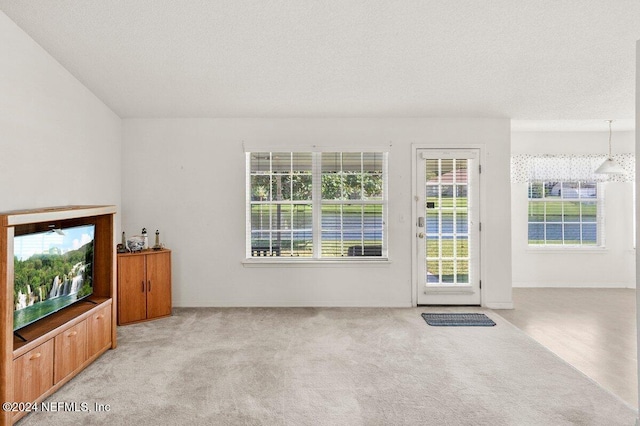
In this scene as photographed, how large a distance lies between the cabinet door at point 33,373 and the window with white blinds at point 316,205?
2.57 meters

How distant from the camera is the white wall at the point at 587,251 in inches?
239

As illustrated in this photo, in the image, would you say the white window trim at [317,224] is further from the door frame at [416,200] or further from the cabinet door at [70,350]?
the cabinet door at [70,350]

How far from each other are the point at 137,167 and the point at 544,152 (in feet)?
20.6

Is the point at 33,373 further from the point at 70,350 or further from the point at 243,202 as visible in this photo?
the point at 243,202

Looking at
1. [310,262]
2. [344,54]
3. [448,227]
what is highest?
[344,54]

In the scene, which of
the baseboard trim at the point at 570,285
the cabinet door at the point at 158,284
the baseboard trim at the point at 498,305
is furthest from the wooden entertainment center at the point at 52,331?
the baseboard trim at the point at 570,285

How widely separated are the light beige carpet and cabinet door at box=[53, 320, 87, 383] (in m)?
0.12

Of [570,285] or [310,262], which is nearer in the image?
[310,262]

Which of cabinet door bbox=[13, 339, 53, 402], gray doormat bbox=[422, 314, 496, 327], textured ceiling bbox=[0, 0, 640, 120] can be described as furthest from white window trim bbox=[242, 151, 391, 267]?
cabinet door bbox=[13, 339, 53, 402]

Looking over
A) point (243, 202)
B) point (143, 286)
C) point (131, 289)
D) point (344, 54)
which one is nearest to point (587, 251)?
point (344, 54)

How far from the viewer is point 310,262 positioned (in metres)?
4.82

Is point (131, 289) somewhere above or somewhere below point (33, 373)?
above

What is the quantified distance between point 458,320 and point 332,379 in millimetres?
2072

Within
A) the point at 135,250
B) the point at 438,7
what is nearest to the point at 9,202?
the point at 135,250
